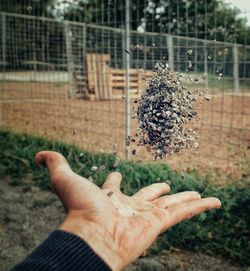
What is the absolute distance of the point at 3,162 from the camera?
5402 millimetres

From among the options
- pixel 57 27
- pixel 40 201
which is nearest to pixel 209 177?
pixel 40 201

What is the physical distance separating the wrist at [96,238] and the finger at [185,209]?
0.38 metres

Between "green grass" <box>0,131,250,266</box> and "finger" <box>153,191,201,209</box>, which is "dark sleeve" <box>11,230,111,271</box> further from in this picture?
"green grass" <box>0,131,250,266</box>

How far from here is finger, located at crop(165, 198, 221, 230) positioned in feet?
6.00

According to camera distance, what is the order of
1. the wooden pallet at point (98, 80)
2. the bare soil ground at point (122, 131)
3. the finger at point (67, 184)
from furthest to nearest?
the wooden pallet at point (98, 80)
the bare soil ground at point (122, 131)
the finger at point (67, 184)

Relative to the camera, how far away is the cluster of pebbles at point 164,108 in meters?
1.91

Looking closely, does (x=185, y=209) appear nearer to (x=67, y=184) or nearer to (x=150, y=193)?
(x=150, y=193)

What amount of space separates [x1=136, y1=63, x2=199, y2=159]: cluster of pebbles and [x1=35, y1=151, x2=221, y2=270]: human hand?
0.29 m

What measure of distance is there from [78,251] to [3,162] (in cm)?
431

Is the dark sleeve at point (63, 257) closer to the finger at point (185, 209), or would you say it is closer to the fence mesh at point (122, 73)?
the finger at point (185, 209)

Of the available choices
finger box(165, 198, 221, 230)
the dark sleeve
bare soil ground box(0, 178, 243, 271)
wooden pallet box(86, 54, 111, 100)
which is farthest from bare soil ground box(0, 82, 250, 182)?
the dark sleeve

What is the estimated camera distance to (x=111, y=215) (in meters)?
1.67

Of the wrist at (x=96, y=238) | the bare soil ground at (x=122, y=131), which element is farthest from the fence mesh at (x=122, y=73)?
the wrist at (x=96, y=238)

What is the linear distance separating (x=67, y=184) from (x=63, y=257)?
44cm
